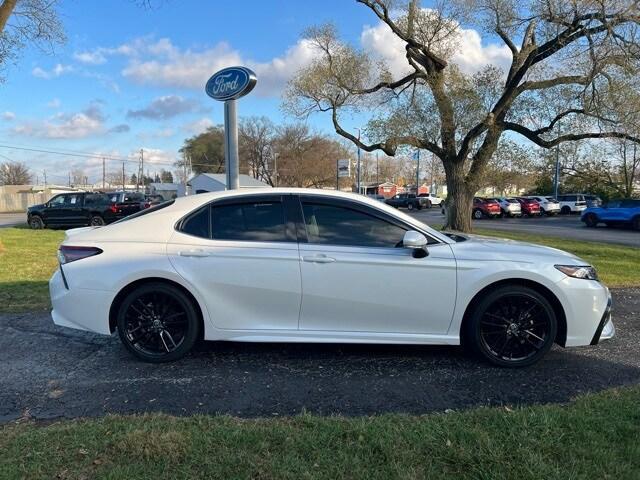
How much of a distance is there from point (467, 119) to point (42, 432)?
17.6m

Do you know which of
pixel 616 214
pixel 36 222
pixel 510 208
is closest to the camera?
pixel 36 222

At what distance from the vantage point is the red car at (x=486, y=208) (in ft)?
Answer: 137

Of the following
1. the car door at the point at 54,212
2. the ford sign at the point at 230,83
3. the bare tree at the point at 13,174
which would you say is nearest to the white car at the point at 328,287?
the ford sign at the point at 230,83

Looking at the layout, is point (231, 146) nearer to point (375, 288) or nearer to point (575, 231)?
point (375, 288)

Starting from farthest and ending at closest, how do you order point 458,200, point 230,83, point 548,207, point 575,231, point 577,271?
point 548,207 → point 575,231 → point 458,200 → point 230,83 → point 577,271

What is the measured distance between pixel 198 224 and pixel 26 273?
249 inches

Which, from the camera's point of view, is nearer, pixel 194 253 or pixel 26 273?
pixel 194 253

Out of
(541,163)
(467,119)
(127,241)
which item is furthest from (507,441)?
(541,163)

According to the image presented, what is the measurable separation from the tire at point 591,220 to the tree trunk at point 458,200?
1646 centimetres

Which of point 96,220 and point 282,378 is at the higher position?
point 96,220

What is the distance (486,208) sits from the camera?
41.8 metres

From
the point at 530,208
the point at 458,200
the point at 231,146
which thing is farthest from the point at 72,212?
the point at 530,208

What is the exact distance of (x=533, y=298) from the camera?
445cm

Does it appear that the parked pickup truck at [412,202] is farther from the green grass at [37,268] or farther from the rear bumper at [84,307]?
the rear bumper at [84,307]
